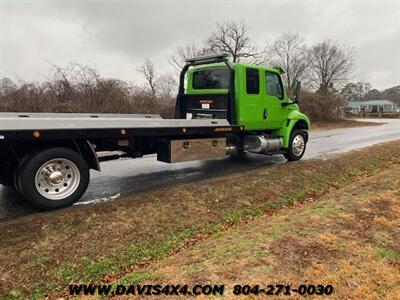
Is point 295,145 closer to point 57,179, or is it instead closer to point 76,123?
point 76,123

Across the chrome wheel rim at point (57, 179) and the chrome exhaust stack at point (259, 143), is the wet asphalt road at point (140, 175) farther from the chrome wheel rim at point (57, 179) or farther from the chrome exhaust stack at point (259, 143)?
the chrome exhaust stack at point (259, 143)

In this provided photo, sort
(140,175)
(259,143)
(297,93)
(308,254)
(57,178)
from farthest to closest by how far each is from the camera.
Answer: (297,93) → (259,143) → (140,175) → (57,178) → (308,254)

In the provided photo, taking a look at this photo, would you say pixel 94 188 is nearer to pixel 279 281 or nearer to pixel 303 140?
pixel 279 281

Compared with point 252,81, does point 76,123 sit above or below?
below

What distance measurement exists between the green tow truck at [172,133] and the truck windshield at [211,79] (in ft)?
0.08

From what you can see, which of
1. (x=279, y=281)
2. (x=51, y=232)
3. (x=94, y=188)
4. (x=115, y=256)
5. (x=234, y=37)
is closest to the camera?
(x=279, y=281)

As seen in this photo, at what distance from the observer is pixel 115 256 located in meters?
4.12

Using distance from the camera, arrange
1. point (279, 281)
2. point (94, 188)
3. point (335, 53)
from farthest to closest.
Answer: point (335, 53), point (94, 188), point (279, 281)

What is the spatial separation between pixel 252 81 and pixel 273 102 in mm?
987

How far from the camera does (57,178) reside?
207 inches

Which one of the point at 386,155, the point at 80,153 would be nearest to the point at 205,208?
the point at 80,153

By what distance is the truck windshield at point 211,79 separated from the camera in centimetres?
848

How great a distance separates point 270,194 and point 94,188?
347 cm

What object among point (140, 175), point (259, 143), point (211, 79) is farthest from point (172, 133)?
point (259, 143)
